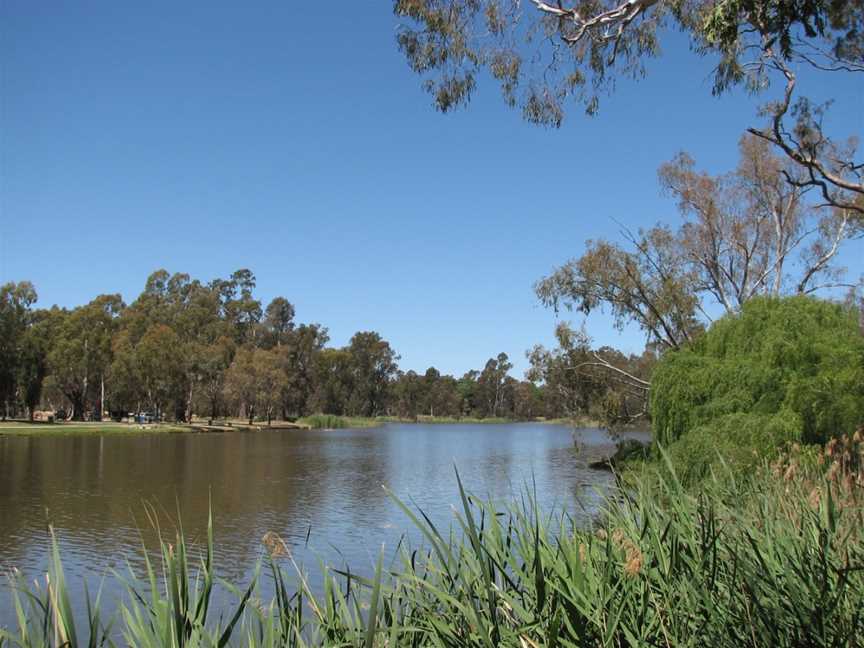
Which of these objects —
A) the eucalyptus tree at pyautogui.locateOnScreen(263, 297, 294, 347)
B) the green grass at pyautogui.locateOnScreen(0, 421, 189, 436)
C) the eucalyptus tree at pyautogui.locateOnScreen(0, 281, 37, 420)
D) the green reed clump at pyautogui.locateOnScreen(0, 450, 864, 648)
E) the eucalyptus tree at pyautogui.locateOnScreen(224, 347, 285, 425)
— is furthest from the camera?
the eucalyptus tree at pyautogui.locateOnScreen(263, 297, 294, 347)

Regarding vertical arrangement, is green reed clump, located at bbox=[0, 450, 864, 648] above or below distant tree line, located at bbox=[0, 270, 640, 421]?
below

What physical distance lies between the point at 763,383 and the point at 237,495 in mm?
10636

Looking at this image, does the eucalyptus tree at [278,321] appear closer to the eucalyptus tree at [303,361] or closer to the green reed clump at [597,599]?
the eucalyptus tree at [303,361]

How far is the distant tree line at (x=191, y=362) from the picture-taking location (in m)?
42.2

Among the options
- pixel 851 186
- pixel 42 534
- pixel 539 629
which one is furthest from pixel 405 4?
pixel 42 534

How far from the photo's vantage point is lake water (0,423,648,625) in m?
9.70

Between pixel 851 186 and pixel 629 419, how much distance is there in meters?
13.9

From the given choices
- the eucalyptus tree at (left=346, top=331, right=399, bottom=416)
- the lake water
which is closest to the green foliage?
the lake water

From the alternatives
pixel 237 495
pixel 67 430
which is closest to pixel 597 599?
pixel 237 495

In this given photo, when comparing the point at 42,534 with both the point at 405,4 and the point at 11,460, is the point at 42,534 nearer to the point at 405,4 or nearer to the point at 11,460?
the point at 405,4

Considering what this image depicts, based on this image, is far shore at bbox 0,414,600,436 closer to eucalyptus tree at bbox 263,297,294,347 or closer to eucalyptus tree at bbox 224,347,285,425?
eucalyptus tree at bbox 224,347,285,425

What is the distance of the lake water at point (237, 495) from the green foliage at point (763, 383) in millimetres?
1948

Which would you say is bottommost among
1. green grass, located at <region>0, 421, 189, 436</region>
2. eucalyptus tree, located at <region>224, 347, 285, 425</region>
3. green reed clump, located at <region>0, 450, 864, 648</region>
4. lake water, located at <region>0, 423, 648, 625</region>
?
lake water, located at <region>0, 423, 648, 625</region>

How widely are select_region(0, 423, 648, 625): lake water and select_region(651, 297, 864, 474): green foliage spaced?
195cm
